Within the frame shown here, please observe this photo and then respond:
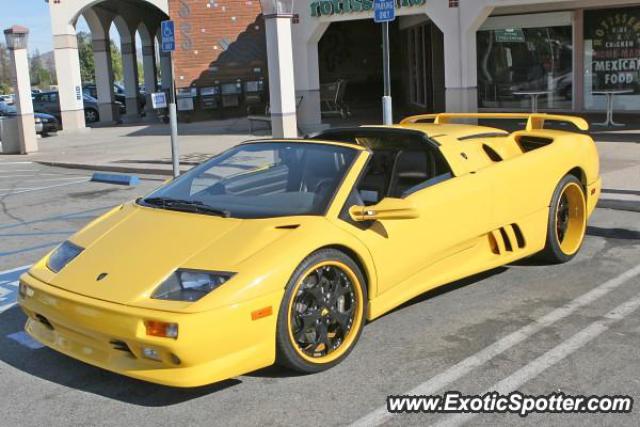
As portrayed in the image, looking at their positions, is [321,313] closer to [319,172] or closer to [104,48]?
[319,172]

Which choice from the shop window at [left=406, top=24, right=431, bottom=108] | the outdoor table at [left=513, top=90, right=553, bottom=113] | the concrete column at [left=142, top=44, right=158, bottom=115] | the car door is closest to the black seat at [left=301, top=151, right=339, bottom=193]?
the car door

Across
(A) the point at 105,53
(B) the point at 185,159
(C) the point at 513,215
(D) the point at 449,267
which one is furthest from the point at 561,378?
(A) the point at 105,53

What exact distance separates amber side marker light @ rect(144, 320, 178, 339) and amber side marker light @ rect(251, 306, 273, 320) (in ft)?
1.33

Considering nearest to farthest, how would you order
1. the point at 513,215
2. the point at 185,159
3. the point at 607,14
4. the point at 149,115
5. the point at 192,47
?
the point at 513,215 < the point at 185,159 < the point at 607,14 < the point at 192,47 < the point at 149,115

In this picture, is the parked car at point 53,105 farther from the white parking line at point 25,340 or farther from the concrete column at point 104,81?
the white parking line at point 25,340

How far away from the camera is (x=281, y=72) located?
13.4 metres

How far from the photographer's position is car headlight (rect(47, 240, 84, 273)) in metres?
4.53

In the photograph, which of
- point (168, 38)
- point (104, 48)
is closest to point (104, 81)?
point (104, 48)

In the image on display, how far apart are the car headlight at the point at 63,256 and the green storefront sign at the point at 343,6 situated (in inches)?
500

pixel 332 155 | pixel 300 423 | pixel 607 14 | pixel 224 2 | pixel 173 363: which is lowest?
pixel 300 423

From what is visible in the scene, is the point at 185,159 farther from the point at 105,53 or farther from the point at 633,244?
the point at 105,53

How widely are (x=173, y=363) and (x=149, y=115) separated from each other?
99.7 feet

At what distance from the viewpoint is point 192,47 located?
85.8ft

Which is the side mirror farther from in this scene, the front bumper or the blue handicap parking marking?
the blue handicap parking marking
